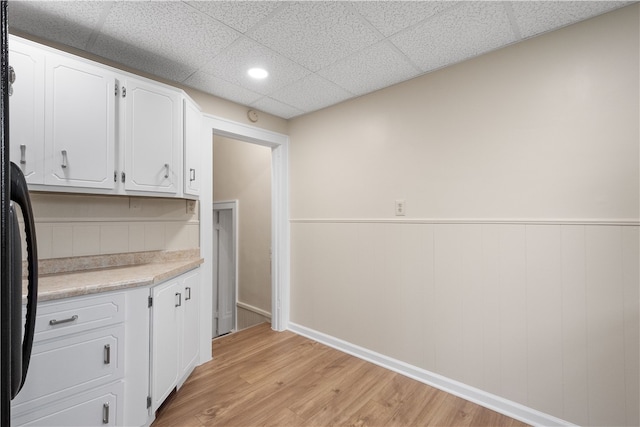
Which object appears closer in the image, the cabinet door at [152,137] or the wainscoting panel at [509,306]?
the wainscoting panel at [509,306]

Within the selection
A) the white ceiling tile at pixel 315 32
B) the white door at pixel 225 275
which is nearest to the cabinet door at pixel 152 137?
the white ceiling tile at pixel 315 32

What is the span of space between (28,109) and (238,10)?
1225mm

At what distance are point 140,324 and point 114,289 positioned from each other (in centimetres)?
26

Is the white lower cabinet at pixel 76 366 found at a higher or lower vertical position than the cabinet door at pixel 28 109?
lower

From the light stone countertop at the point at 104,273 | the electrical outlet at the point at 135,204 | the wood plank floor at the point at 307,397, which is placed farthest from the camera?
the electrical outlet at the point at 135,204

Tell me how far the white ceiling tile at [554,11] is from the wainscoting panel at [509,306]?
3.79 feet

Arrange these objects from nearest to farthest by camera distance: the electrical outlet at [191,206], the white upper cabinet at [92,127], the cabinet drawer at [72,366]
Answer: the cabinet drawer at [72,366] < the white upper cabinet at [92,127] < the electrical outlet at [191,206]

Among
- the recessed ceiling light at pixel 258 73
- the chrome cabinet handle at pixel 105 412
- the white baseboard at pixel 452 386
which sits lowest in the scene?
the white baseboard at pixel 452 386

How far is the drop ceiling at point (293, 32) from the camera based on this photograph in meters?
1.59

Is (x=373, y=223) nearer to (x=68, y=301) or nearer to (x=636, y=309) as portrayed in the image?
(x=636, y=309)

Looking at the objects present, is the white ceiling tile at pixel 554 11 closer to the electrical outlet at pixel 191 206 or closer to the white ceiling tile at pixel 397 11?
the white ceiling tile at pixel 397 11

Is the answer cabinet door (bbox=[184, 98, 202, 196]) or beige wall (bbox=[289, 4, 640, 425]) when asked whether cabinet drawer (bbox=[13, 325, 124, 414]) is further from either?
beige wall (bbox=[289, 4, 640, 425])

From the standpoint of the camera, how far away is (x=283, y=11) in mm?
1617

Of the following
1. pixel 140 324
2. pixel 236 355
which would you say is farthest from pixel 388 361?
pixel 140 324
